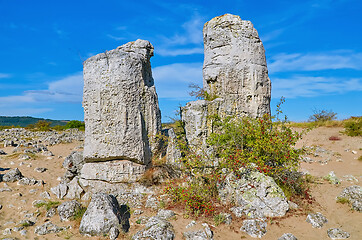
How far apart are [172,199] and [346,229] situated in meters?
4.28

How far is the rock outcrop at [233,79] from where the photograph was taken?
832cm

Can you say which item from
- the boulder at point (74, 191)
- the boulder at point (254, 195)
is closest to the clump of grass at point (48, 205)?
the boulder at point (74, 191)

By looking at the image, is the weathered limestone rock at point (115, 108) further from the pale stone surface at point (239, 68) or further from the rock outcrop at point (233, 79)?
the pale stone surface at point (239, 68)

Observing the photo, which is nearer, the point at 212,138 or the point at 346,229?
the point at 346,229

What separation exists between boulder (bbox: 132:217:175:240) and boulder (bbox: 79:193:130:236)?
1.72ft

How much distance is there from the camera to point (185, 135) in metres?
8.76

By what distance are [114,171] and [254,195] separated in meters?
4.19

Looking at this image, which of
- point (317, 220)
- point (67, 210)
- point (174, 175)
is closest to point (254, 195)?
point (317, 220)

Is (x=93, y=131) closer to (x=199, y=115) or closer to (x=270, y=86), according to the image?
(x=199, y=115)

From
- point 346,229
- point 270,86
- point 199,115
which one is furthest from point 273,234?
point 270,86

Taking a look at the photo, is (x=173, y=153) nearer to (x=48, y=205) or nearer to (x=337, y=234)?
(x=48, y=205)

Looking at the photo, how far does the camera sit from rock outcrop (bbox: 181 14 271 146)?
8320mm

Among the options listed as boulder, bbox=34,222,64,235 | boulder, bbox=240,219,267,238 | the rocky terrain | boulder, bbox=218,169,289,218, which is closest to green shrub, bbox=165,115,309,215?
the rocky terrain

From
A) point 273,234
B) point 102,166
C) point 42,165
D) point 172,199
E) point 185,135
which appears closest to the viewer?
point 273,234
